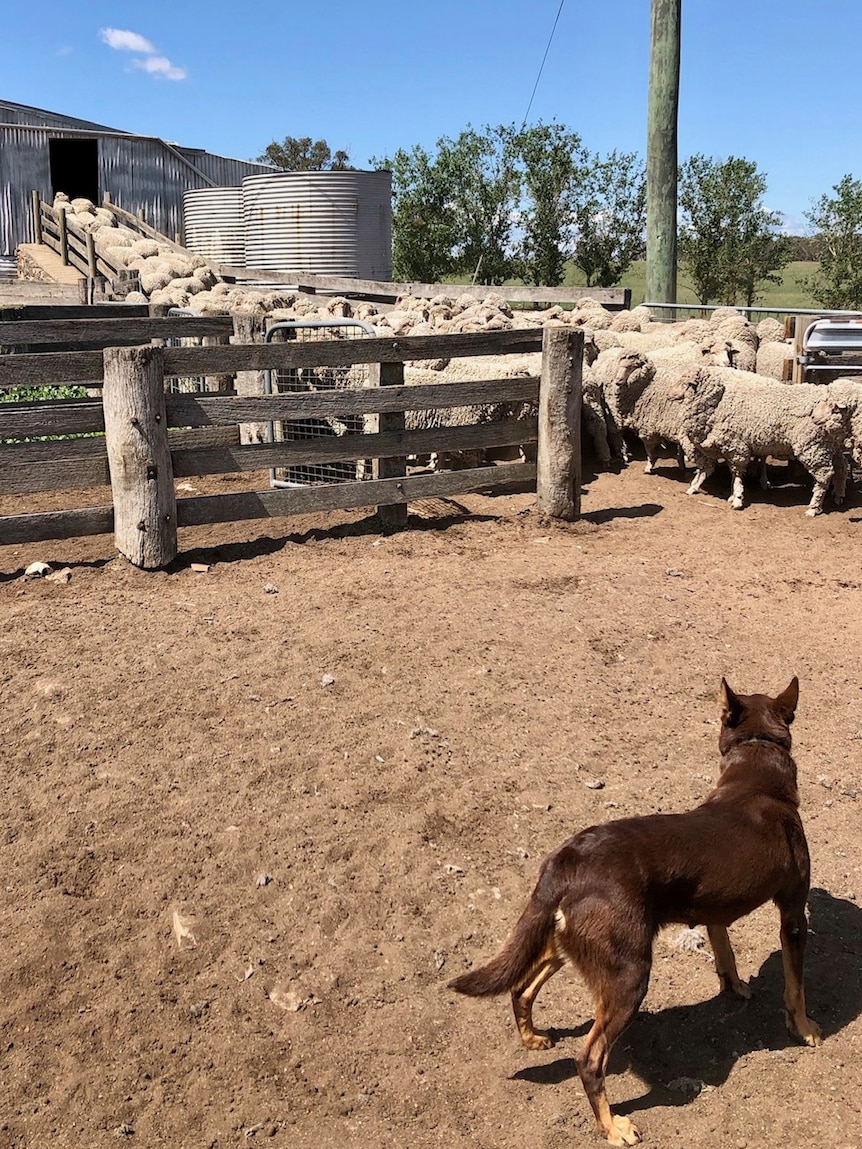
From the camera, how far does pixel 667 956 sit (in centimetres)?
350

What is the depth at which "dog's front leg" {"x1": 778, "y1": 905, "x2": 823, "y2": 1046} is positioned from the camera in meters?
2.95

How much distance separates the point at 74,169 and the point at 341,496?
96.0 ft

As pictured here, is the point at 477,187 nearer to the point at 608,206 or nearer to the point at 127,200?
the point at 608,206

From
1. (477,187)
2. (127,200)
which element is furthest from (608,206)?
(127,200)

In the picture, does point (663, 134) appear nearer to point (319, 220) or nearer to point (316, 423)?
point (316, 423)

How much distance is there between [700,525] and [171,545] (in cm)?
424

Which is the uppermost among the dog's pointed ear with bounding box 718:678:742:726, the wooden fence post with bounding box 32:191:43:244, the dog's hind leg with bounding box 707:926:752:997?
the wooden fence post with bounding box 32:191:43:244


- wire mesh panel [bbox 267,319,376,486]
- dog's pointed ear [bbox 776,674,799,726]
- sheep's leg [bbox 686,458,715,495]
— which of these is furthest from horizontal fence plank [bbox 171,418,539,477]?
dog's pointed ear [bbox 776,674,799,726]

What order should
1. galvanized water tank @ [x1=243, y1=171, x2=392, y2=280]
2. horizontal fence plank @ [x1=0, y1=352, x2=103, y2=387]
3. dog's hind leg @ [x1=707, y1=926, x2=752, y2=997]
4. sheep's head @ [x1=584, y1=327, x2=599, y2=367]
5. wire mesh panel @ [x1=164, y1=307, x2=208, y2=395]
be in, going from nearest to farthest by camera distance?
dog's hind leg @ [x1=707, y1=926, x2=752, y2=997] < horizontal fence plank @ [x1=0, y1=352, x2=103, y2=387] < sheep's head @ [x1=584, y1=327, x2=599, y2=367] < wire mesh panel @ [x1=164, y1=307, x2=208, y2=395] < galvanized water tank @ [x1=243, y1=171, x2=392, y2=280]

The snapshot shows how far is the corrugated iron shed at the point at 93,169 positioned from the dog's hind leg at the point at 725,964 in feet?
93.4

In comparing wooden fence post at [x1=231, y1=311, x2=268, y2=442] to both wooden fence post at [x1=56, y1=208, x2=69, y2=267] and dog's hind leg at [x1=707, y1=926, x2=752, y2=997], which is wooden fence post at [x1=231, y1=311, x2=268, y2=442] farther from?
wooden fence post at [x1=56, y1=208, x2=69, y2=267]

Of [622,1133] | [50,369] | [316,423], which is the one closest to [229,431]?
[316,423]

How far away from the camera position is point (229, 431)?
8.84 meters

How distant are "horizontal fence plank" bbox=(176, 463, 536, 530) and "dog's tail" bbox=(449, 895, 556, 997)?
489cm
